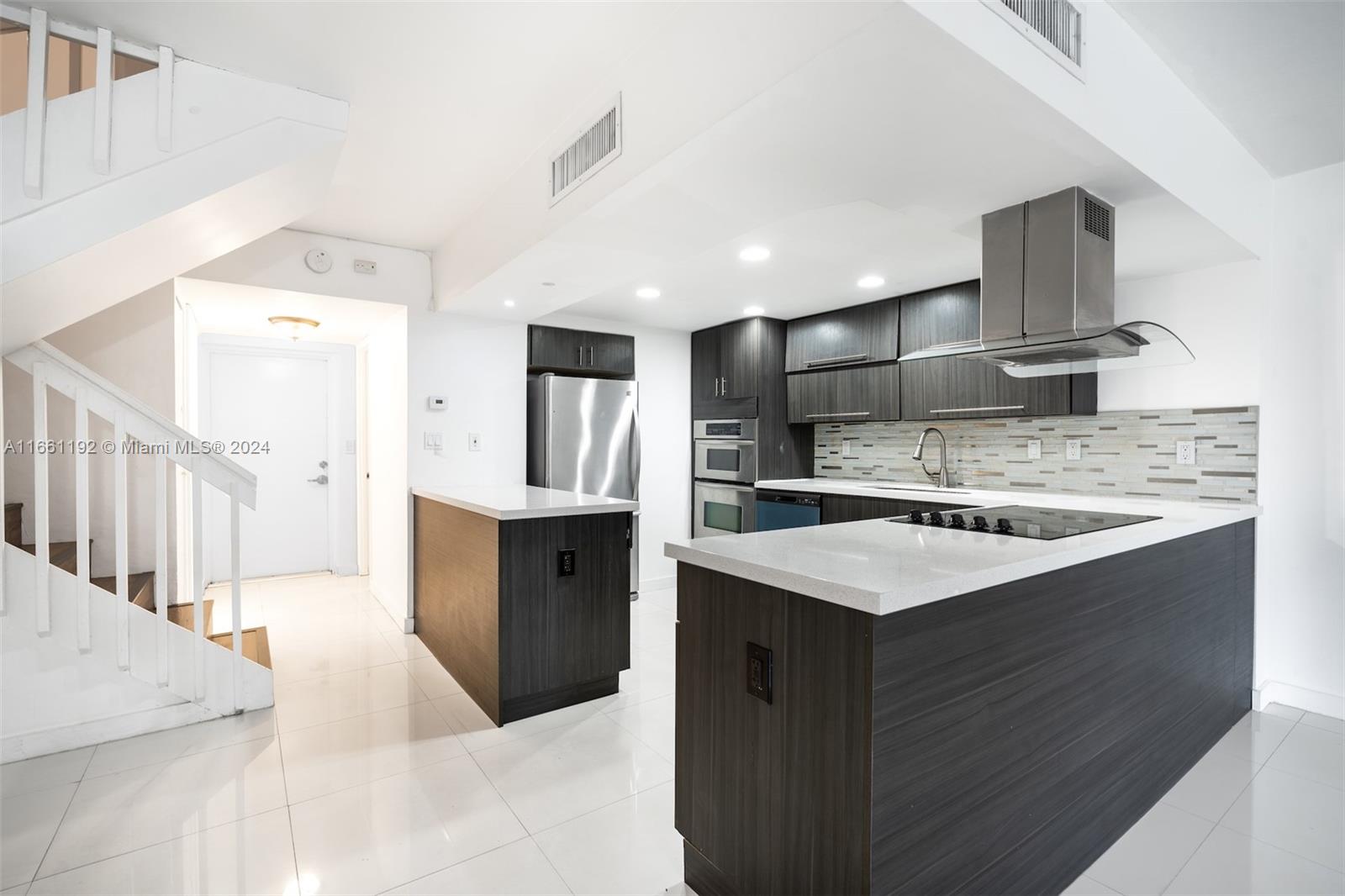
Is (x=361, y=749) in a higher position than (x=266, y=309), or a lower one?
lower

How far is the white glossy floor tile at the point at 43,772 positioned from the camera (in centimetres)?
208

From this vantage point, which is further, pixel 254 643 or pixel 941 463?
pixel 941 463

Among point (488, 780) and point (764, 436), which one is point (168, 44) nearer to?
point (488, 780)

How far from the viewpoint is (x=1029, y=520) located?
2.17 meters

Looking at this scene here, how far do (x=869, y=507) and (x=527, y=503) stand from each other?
194cm

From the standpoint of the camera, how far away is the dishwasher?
3.96 meters

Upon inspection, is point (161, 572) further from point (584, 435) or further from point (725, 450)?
point (725, 450)

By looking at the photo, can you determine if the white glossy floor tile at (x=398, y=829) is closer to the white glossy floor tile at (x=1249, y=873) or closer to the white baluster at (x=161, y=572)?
the white baluster at (x=161, y=572)

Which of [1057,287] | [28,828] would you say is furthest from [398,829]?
[1057,287]

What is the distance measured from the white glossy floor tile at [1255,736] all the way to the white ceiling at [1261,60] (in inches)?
91.7

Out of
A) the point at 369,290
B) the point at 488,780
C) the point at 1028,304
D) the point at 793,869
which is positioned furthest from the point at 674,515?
the point at 793,869

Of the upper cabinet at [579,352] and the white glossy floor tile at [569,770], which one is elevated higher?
the upper cabinet at [579,352]

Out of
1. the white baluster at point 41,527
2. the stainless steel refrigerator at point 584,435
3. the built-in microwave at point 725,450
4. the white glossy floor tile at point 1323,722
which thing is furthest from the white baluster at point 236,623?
the white glossy floor tile at point 1323,722

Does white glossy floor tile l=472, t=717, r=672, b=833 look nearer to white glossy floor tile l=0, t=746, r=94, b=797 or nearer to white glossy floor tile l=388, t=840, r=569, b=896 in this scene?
white glossy floor tile l=388, t=840, r=569, b=896
